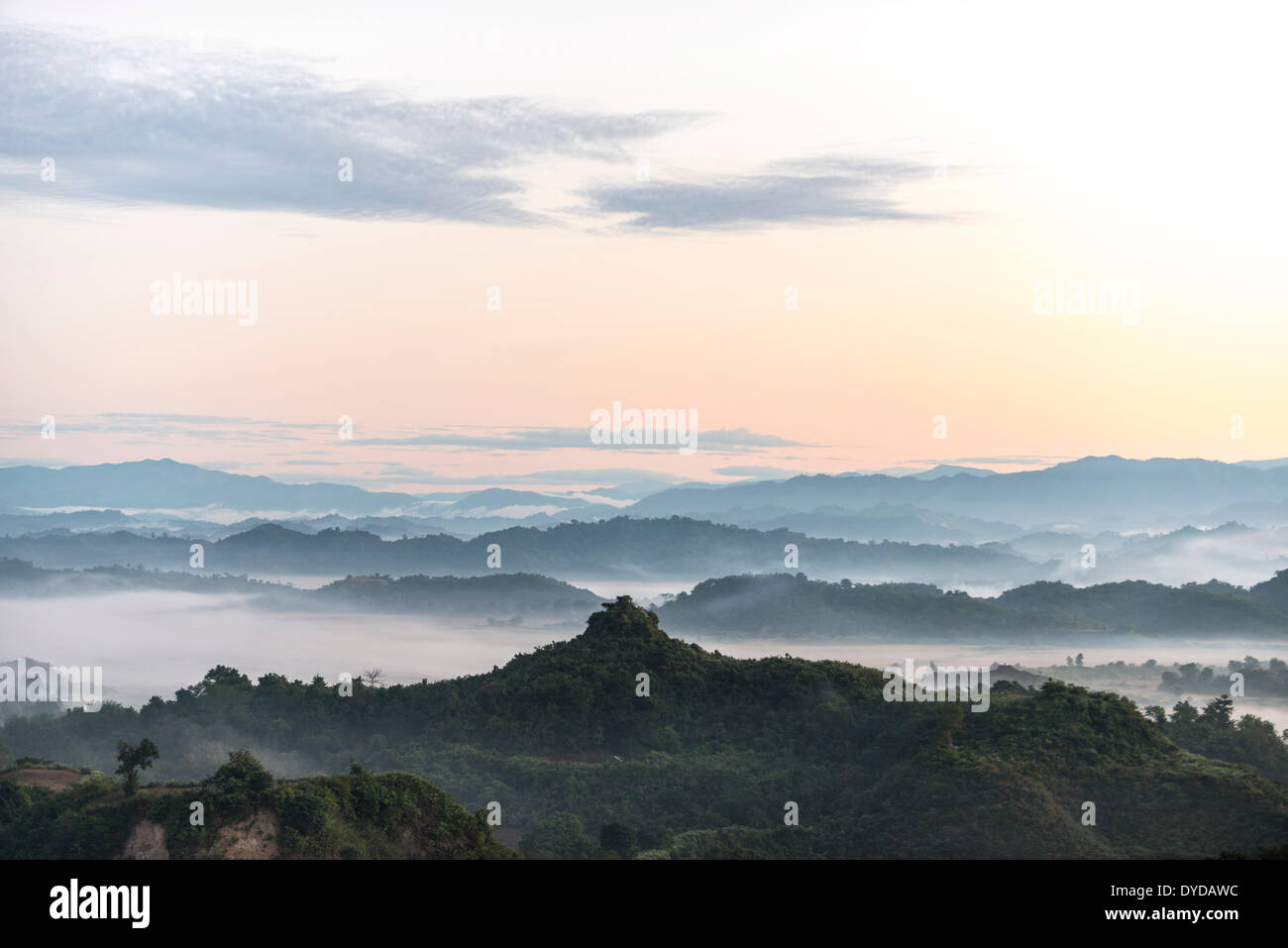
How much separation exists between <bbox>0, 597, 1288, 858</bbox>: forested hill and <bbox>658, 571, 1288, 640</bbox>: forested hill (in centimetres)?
9628

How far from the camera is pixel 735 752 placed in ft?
183

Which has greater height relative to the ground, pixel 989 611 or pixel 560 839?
pixel 560 839

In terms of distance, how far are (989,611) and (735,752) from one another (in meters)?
113

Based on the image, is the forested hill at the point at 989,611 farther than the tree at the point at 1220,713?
Yes

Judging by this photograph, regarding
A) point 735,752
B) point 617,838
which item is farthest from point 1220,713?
point 617,838

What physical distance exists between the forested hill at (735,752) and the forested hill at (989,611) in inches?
3790

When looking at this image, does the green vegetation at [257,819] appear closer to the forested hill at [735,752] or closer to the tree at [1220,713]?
the forested hill at [735,752]

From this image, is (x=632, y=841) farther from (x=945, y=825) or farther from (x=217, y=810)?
(x=217, y=810)

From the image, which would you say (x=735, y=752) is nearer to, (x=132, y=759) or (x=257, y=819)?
(x=257, y=819)

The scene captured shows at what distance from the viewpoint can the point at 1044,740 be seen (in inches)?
1850

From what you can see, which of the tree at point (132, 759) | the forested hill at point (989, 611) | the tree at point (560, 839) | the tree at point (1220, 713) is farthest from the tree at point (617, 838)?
the forested hill at point (989, 611)

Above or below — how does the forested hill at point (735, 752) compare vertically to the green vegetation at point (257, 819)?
below

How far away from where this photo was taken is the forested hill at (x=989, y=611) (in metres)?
150
